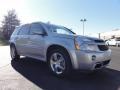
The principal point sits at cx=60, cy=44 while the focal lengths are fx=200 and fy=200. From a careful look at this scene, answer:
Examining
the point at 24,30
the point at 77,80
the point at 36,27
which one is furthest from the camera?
the point at 24,30

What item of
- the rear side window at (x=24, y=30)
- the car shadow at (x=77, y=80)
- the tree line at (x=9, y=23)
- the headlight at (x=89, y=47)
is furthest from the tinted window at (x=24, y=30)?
the tree line at (x=9, y=23)

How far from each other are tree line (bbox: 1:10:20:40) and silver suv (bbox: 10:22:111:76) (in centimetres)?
6213

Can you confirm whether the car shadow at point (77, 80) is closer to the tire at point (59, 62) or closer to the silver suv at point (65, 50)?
the tire at point (59, 62)

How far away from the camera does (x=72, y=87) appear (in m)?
5.12

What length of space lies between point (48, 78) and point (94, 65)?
1423 millimetres

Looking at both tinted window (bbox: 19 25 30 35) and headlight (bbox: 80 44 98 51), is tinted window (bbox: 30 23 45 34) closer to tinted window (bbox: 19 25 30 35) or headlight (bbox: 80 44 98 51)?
tinted window (bbox: 19 25 30 35)

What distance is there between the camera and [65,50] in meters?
5.89

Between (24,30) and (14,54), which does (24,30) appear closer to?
(24,30)

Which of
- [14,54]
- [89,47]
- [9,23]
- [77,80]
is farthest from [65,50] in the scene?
[9,23]

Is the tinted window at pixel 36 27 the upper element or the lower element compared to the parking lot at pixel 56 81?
upper

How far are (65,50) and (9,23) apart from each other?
66593 mm

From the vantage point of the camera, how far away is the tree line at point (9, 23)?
68.2 m

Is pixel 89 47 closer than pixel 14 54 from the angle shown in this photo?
Yes

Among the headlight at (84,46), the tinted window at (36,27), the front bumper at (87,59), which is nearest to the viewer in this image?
the front bumper at (87,59)
